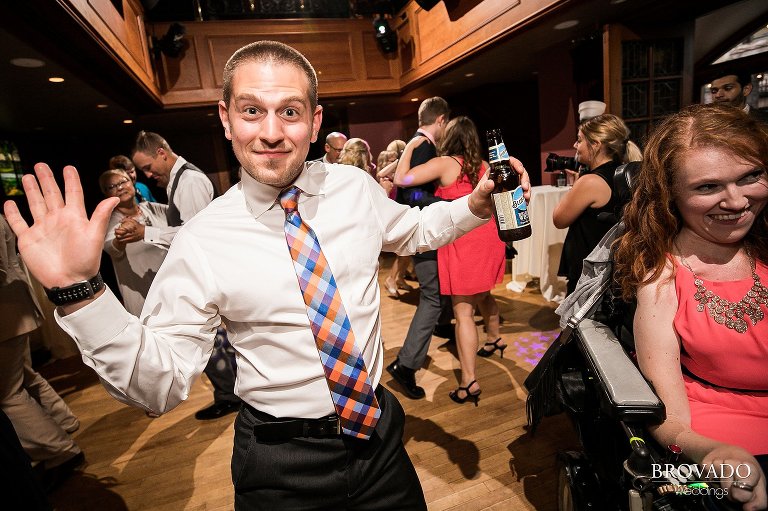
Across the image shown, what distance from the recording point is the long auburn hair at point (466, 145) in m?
2.42

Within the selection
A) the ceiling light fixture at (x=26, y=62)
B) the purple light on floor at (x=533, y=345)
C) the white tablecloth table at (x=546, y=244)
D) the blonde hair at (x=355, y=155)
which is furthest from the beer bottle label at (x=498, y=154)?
the ceiling light fixture at (x=26, y=62)

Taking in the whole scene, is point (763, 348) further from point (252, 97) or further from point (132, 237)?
point (132, 237)

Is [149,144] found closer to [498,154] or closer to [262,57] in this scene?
[262,57]

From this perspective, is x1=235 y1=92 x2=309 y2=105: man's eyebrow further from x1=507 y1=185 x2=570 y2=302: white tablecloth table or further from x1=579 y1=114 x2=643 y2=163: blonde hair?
→ x1=507 y1=185 x2=570 y2=302: white tablecloth table

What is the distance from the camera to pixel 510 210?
1.25 metres

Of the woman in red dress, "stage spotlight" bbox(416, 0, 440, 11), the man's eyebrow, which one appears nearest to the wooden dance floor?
the woman in red dress

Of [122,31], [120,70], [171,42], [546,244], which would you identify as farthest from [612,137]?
[171,42]

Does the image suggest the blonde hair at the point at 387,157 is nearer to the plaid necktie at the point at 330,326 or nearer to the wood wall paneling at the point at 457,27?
the wood wall paneling at the point at 457,27

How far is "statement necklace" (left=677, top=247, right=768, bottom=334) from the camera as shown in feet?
3.74

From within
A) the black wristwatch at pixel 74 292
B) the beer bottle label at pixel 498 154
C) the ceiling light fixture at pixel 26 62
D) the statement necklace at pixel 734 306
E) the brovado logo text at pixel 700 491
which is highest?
the ceiling light fixture at pixel 26 62

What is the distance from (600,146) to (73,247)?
235 cm

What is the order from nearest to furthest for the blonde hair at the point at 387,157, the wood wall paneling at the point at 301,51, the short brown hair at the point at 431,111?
1. the short brown hair at the point at 431,111
2. the blonde hair at the point at 387,157
3. the wood wall paneling at the point at 301,51

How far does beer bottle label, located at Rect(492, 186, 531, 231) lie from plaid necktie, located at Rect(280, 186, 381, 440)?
23.5 inches

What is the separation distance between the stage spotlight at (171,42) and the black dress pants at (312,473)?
19.1 feet
